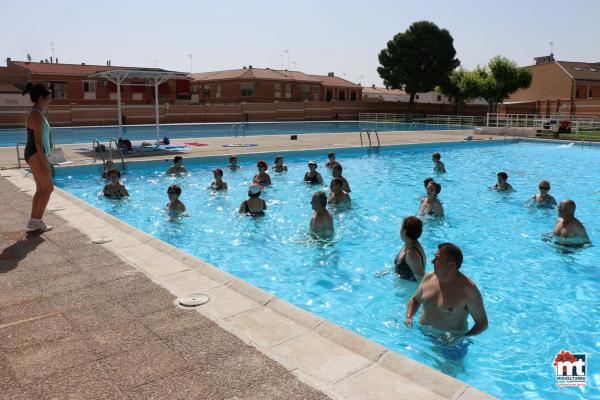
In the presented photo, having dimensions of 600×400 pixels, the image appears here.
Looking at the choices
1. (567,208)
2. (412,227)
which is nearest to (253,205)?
(412,227)

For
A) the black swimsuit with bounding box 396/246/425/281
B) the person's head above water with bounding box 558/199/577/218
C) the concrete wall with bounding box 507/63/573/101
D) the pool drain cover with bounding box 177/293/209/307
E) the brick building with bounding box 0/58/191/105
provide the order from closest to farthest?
1. the pool drain cover with bounding box 177/293/209/307
2. the black swimsuit with bounding box 396/246/425/281
3. the person's head above water with bounding box 558/199/577/218
4. the brick building with bounding box 0/58/191/105
5. the concrete wall with bounding box 507/63/573/101

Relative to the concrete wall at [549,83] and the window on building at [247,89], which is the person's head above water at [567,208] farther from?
the concrete wall at [549,83]

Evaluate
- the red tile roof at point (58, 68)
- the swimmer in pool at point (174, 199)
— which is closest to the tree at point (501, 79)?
the red tile roof at point (58, 68)

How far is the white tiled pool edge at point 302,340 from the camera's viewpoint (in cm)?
302

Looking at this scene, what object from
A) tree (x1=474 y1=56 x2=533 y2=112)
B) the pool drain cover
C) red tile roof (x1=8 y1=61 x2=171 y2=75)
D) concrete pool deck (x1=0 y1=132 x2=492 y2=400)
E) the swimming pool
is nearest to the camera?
concrete pool deck (x1=0 y1=132 x2=492 y2=400)

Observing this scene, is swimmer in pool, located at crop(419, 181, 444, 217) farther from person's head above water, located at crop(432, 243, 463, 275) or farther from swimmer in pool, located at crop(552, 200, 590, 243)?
person's head above water, located at crop(432, 243, 463, 275)

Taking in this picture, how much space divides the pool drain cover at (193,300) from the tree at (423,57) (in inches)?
2282

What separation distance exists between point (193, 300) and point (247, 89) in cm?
5545

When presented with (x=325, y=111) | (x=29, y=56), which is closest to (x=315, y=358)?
(x=325, y=111)

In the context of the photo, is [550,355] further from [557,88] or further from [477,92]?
[557,88]

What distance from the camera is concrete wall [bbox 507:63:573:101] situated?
55062 millimetres

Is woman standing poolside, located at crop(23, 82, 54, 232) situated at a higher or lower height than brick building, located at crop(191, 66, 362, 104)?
lower

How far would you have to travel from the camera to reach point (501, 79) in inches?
1994

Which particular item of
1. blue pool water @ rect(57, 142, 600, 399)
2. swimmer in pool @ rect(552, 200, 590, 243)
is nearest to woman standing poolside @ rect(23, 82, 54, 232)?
blue pool water @ rect(57, 142, 600, 399)
